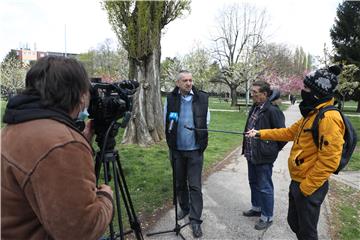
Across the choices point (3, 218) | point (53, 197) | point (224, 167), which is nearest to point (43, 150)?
point (53, 197)

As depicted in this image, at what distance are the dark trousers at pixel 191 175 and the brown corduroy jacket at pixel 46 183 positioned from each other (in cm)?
303

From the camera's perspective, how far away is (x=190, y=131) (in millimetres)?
4605

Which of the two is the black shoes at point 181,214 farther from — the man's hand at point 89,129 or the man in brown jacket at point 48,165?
the man in brown jacket at point 48,165

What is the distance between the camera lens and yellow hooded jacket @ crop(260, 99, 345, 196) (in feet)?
9.96

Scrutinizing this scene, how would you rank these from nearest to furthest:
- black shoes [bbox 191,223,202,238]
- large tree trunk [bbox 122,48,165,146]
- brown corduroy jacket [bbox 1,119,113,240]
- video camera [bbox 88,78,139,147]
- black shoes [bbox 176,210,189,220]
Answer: brown corduroy jacket [bbox 1,119,113,240] < video camera [bbox 88,78,139,147] < black shoes [bbox 191,223,202,238] < black shoes [bbox 176,210,189,220] < large tree trunk [bbox 122,48,165,146]

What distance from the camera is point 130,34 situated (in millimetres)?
9281

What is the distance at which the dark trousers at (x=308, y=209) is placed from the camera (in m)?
3.23

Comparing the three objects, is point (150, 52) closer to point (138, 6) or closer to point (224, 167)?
point (138, 6)

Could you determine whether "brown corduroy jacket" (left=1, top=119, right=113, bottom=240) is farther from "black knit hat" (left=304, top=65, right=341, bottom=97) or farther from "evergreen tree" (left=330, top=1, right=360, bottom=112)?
"evergreen tree" (left=330, top=1, right=360, bottom=112)

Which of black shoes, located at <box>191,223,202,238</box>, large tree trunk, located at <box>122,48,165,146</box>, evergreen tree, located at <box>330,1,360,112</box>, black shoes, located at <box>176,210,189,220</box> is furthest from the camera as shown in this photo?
evergreen tree, located at <box>330,1,360,112</box>

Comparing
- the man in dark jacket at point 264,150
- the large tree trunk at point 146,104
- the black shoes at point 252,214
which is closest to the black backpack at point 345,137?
the man in dark jacket at point 264,150

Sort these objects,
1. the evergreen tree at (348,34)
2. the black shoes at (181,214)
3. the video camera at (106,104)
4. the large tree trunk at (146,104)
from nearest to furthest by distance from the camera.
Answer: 1. the video camera at (106,104)
2. the black shoes at (181,214)
3. the large tree trunk at (146,104)
4. the evergreen tree at (348,34)

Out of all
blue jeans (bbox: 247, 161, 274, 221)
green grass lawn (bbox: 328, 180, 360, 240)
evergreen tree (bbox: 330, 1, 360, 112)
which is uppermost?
evergreen tree (bbox: 330, 1, 360, 112)

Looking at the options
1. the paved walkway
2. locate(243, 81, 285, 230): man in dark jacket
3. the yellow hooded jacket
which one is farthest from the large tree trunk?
the yellow hooded jacket
